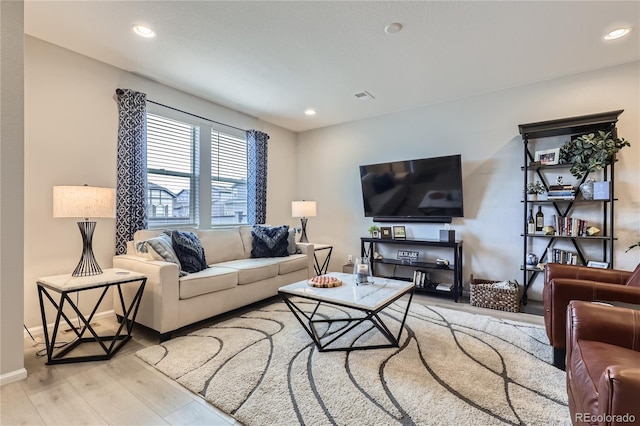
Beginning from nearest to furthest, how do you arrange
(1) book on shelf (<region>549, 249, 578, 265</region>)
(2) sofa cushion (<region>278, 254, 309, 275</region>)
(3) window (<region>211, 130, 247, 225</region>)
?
(1) book on shelf (<region>549, 249, 578, 265</region>), (2) sofa cushion (<region>278, 254, 309, 275</region>), (3) window (<region>211, 130, 247, 225</region>)

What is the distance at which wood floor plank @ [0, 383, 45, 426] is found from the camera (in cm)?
152

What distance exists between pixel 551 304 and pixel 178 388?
8.40ft

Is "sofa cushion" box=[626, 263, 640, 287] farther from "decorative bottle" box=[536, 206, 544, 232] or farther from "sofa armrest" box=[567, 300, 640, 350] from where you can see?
"decorative bottle" box=[536, 206, 544, 232]

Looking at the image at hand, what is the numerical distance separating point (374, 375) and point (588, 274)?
1.91 metres

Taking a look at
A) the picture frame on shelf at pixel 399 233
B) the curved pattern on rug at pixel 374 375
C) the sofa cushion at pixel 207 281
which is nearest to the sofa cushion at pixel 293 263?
the sofa cushion at pixel 207 281

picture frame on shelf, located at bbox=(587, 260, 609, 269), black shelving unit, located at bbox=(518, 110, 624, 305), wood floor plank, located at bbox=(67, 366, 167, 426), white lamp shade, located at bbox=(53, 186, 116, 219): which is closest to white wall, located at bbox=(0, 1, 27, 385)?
white lamp shade, located at bbox=(53, 186, 116, 219)

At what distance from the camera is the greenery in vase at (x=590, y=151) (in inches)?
114

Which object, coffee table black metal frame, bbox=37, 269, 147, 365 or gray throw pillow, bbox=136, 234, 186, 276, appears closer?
coffee table black metal frame, bbox=37, 269, 147, 365

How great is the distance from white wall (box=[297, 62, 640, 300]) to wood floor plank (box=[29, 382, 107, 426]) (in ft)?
12.4

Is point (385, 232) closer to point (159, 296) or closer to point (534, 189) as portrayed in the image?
point (534, 189)

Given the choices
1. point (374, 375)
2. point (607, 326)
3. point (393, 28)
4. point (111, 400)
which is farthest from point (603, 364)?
point (393, 28)

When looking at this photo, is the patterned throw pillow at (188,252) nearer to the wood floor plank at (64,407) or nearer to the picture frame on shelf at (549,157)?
the wood floor plank at (64,407)

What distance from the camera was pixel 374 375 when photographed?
1913 millimetres

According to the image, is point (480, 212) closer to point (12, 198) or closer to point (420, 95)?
point (420, 95)
